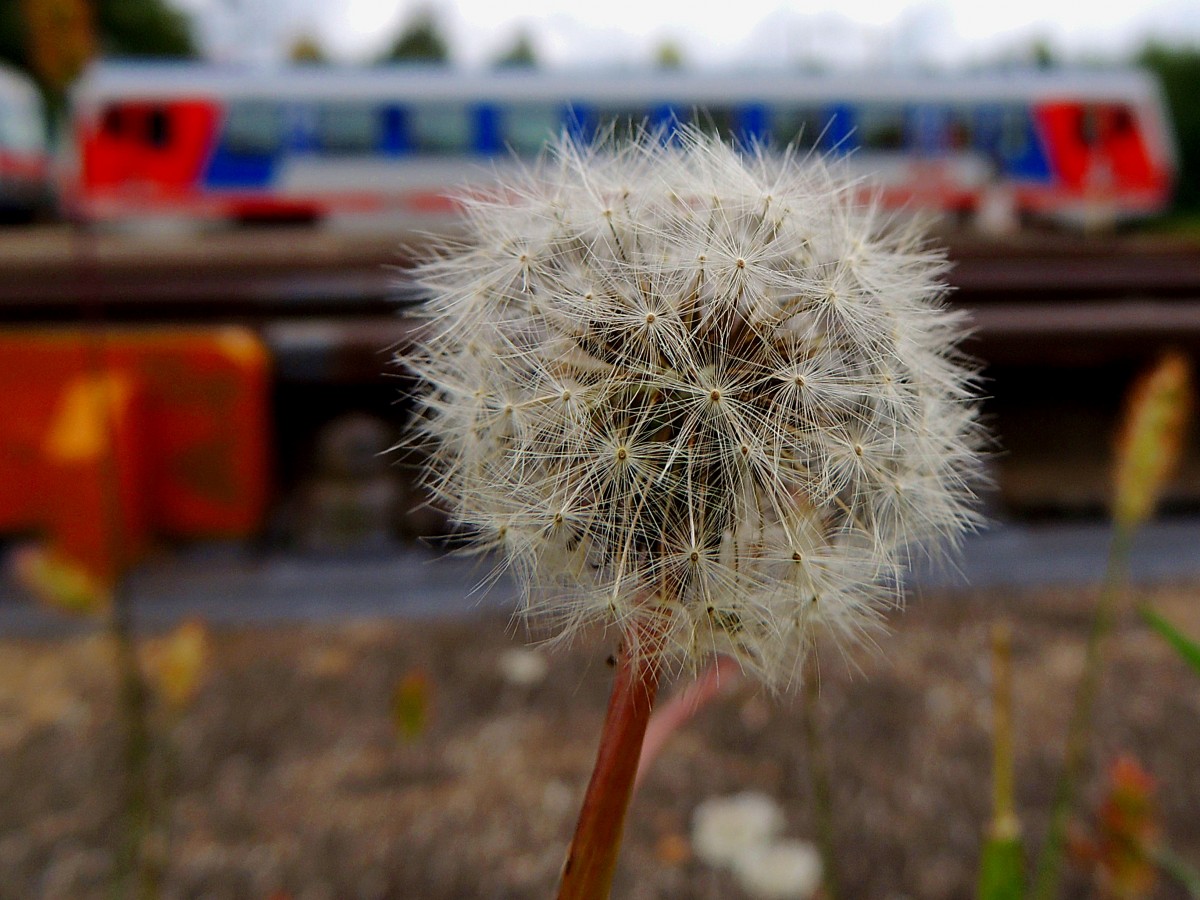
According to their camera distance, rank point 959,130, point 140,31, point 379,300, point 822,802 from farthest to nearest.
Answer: point 140,31, point 959,130, point 379,300, point 822,802

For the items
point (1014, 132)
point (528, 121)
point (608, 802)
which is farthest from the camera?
point (1014, 132)

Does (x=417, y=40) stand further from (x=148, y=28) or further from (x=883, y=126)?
(x=883, y=126)

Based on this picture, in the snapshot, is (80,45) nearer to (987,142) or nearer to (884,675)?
(884,675)

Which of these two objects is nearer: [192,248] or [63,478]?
[63,478]

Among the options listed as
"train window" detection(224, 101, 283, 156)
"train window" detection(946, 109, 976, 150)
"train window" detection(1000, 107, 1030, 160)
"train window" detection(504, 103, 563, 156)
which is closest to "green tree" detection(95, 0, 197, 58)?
"train window" detection(224, 101, 283, 156)

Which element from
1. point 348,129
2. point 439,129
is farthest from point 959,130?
point 348,129

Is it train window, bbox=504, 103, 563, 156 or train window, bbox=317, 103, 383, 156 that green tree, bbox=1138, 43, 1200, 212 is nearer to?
train window, bbox=504, 103, 563, 156

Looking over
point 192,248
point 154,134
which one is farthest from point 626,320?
point 154,134
